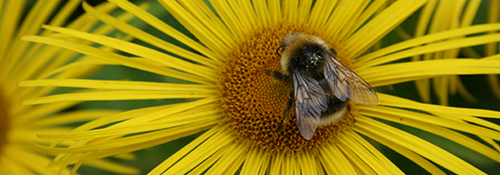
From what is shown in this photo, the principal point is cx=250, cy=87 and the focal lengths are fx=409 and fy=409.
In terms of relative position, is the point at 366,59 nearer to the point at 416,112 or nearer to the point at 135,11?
the point at 416,112

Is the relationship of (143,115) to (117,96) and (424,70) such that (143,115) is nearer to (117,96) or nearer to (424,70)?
(117,96)

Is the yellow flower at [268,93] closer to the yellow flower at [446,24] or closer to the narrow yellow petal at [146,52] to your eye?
the narrow yellow petal at [146,52]

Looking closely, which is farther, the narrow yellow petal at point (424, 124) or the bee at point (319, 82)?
the narrow yellow petal at point (424, 124)

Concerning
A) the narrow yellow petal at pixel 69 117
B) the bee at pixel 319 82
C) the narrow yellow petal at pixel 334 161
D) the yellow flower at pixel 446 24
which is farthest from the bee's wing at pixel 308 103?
the narrow yellow petal at pixel 69 117

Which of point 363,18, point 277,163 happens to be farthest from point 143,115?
point 363,18

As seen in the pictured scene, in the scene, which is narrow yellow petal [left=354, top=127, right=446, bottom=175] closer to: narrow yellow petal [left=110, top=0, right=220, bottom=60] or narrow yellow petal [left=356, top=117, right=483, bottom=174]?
narrow yellow petal [left=356, top=117, right=483, bottom=174]
